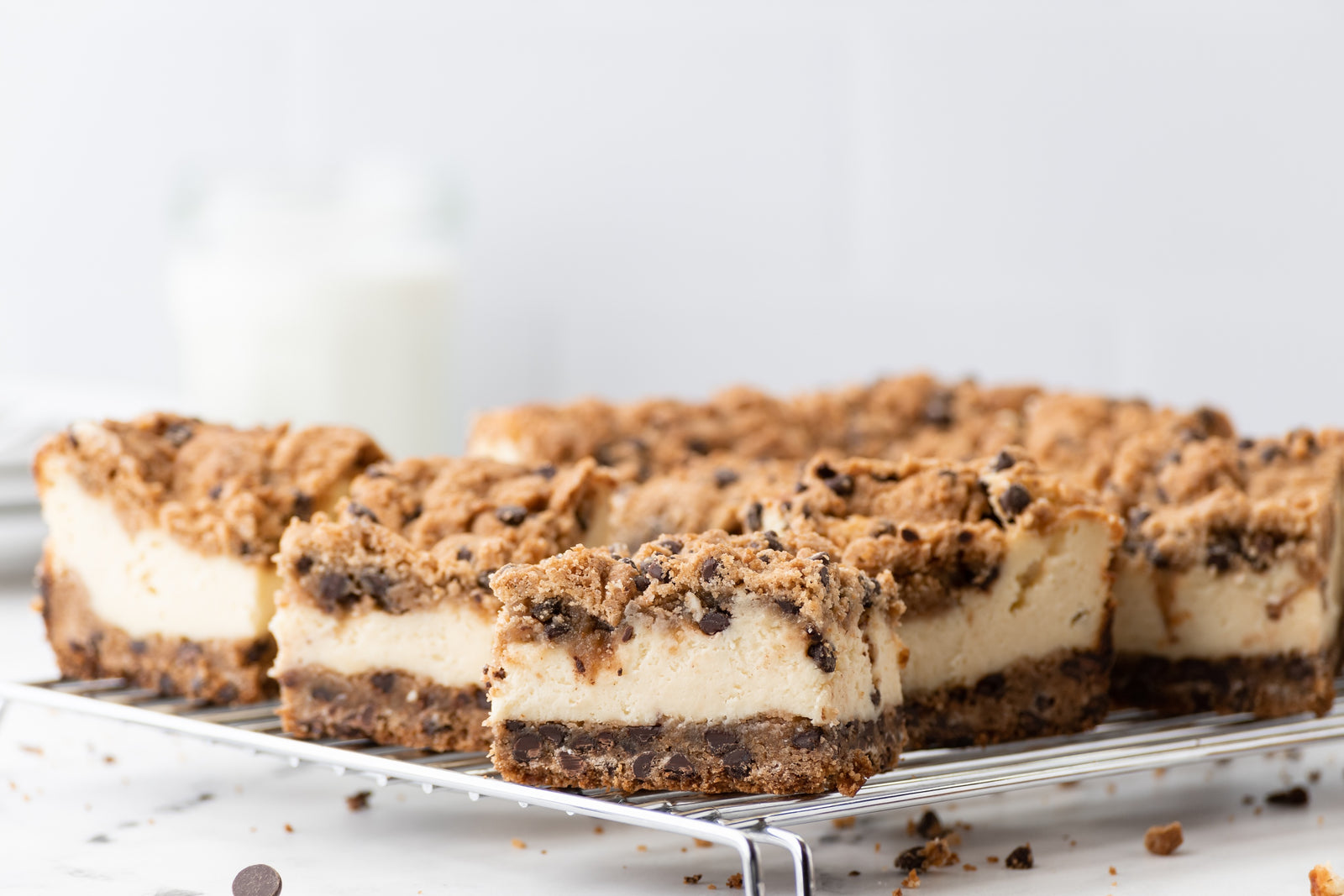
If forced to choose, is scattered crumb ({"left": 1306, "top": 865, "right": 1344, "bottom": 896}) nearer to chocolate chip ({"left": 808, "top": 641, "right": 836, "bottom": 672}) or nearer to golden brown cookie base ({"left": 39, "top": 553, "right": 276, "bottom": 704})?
chocolate chip ({"left": 808, "top": 641, "right": 836, "bottom": 672})

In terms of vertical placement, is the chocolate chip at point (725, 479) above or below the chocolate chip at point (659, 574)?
above

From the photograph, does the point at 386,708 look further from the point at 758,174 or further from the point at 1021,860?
the point at 758,174

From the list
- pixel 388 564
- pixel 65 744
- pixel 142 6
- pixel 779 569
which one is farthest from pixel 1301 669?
pixel 142 6

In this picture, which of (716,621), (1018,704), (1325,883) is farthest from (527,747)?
(1325,883)

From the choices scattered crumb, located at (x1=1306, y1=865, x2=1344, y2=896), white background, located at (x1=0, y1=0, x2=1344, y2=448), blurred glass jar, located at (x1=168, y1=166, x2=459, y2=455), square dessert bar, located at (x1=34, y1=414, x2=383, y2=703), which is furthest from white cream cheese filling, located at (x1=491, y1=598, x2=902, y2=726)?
white background, located at (x1=0, y1=0, x2=1344, y2=448)

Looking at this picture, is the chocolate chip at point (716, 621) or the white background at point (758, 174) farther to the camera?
the white background at point (758, 174)

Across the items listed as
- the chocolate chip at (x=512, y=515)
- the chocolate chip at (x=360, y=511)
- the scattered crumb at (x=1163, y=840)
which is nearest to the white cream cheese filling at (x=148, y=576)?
the chocolate chip at (x=360, y=511)

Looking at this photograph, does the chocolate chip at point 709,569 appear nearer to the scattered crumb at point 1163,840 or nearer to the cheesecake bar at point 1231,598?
the scattered crumb at point 1163,840

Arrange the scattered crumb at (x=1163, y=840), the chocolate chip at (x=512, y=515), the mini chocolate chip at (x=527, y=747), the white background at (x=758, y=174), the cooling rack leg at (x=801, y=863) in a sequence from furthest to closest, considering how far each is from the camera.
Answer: the white background at (x=758, y=174) → the chocolate chip at (x=512, y=515) → the scattered crumb at (x=1163, y=840) → the mini chocolate chip at (x=527, y=747) → the cooling rack leg at (x=801, y=863)
